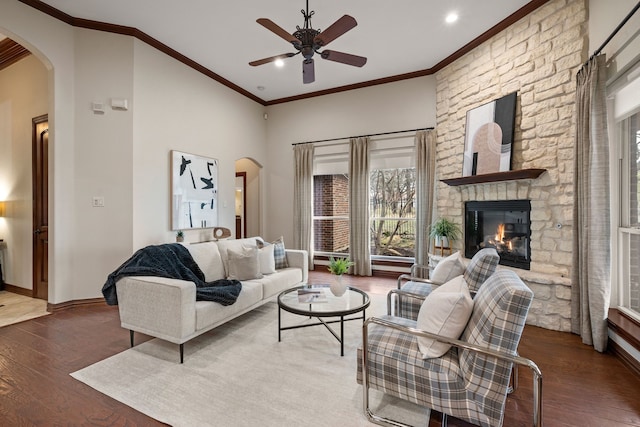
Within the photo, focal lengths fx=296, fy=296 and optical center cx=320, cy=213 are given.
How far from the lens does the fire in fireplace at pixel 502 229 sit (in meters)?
3.52

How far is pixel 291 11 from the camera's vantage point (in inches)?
138

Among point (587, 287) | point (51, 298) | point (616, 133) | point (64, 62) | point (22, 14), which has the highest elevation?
point (22, 14)

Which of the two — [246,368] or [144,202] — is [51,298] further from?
[246,368]

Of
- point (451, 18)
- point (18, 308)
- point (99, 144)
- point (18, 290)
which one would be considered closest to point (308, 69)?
point (451, 18)

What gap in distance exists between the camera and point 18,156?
4.27 metres

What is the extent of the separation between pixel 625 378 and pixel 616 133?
6.78 feet

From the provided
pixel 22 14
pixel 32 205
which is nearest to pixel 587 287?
pixel 22 14

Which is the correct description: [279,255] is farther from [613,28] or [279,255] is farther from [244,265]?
[613,28]

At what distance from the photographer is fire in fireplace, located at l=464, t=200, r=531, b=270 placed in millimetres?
3516

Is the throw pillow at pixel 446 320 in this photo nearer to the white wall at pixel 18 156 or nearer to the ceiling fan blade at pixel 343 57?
the ceiling fan blade at pixel 343 57

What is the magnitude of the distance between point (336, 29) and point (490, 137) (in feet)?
8.22

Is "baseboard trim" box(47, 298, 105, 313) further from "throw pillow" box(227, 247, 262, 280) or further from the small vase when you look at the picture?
the small vase

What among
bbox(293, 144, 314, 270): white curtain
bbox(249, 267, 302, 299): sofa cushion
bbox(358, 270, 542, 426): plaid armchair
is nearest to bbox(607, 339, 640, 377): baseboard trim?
bbox(358, 270, 542, 426): plaid armchair

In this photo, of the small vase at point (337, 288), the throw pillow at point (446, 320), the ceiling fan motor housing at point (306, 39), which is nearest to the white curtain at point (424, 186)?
the small vase at point (337, 288)
